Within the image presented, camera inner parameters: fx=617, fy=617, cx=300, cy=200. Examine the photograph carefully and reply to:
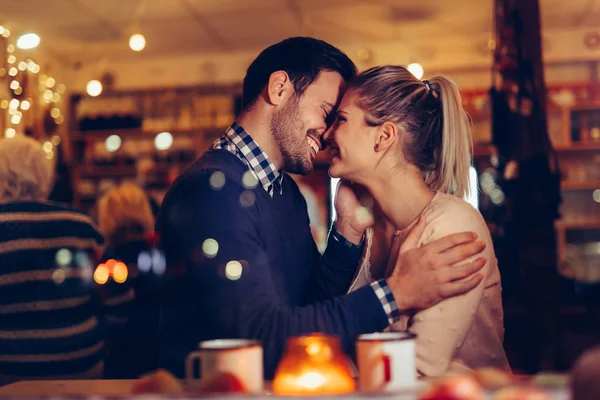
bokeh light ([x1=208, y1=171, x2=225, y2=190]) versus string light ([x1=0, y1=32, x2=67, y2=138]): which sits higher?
string light ([x1=0, y1=32, x2=67, y2=138])

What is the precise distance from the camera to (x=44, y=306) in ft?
7.59

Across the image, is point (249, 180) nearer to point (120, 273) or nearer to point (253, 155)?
point (253, 155)

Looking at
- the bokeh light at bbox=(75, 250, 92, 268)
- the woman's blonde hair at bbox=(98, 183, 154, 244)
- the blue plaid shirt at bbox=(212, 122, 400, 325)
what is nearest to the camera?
the blue plaid shirt at bbox=(212, 122, 400, 325)

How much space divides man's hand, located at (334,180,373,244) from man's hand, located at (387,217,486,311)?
1.64 feet

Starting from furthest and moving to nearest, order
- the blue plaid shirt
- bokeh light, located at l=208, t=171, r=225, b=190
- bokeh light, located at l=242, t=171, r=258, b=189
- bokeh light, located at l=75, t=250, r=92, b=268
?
bokeh light, located at l=75, t=250, r=92, b=268 < the blue plaid shirt < bokeh light, located at l=242, t=171, r=258, b=189 < bokeh light, located at l=208, t=171, r=225, b=190

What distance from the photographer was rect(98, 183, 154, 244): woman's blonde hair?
3.44 meters

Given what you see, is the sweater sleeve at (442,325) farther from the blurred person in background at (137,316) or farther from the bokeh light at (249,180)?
the blurred person in background at (137,316)

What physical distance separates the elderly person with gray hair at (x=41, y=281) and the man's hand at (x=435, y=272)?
1.59m

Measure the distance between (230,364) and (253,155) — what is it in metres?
0.82

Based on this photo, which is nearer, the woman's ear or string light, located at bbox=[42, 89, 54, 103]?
the woman's ear

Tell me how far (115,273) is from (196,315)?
180cm

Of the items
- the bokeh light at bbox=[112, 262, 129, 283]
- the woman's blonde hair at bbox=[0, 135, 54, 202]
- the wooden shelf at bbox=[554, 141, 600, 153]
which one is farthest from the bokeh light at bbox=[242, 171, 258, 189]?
the wooden shelf at bbox=[554, 141, 600, 153]

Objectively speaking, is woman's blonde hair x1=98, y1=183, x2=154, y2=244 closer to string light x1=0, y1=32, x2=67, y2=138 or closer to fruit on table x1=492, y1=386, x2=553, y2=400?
string light x1=0, y1=32, x2=67, y2=138

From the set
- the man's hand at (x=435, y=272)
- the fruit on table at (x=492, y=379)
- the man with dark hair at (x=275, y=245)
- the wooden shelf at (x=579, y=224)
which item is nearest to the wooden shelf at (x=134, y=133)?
the wooden shelf at (x=579, y=224)
